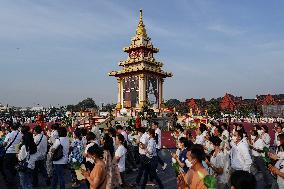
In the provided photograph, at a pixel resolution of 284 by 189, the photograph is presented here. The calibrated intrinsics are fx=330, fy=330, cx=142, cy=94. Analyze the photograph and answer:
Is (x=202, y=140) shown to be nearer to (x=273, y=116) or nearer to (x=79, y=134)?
(x=79, y=134)

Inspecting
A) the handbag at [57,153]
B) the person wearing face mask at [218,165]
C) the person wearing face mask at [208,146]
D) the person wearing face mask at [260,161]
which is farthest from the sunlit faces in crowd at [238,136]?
the handbag at [57,153]

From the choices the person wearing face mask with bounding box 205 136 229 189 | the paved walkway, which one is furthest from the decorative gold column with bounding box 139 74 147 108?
the person wearing face mask with bounding box 205 136 229 189

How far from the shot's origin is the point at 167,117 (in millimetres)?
37188

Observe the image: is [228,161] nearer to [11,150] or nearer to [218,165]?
[218,165]

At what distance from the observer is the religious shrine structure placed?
38.2 m

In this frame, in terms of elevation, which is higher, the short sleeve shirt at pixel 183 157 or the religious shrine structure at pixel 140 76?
the religious shrine structure at pixel 140 76

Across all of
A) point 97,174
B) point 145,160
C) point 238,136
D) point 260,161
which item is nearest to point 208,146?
point 260,161

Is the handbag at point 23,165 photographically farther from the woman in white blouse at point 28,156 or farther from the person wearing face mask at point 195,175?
the person wearing face mask at point 195,175

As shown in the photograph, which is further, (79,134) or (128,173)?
(128,173)

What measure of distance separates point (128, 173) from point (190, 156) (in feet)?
25.6

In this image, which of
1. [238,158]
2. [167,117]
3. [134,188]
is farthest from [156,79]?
[238,158]

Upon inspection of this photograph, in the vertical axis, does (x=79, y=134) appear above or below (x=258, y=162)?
above

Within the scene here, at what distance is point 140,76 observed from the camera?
38.3 meters

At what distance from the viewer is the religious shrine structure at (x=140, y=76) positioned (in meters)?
38.2
